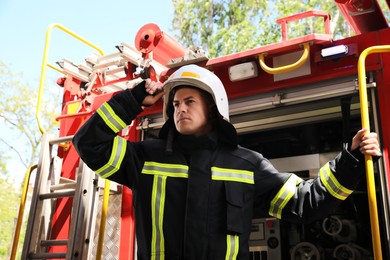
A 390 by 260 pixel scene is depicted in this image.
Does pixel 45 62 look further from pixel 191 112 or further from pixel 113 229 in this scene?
pixel 191 112

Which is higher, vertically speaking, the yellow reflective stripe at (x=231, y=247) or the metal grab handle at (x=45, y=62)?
the metal grab handle at (x=45, y=62)

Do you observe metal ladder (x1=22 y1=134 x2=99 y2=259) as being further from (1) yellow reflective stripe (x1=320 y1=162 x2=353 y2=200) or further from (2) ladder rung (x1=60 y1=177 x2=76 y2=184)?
(1) yellow reflective stripe (x1=320 y1=162 x2=353 y2=200)

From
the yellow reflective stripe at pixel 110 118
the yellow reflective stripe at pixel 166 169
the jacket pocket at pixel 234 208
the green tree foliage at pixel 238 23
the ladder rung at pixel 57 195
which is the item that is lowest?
the jacket pocket at pixel 234 208

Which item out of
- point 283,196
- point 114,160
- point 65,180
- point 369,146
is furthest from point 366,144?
point 65,180

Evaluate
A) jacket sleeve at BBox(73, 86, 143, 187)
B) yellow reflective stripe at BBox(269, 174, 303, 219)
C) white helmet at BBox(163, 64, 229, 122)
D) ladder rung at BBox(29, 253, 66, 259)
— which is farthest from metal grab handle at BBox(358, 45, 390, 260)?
ladder rung at BBox(29, 253, 66, 259)

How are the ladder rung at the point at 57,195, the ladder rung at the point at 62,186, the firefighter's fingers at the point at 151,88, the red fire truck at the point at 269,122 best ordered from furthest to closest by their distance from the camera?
the ladder rung at the point at 62,186, the ladder rung at the point at 57,195, the red fire truck at the point at 269,122, the firefighter's fingers at the point at 151,88

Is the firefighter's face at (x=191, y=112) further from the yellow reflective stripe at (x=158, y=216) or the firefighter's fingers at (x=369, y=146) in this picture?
the firefighter's fingers at (x=369, y=146)

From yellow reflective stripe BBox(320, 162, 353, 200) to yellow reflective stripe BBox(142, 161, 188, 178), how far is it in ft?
2.47

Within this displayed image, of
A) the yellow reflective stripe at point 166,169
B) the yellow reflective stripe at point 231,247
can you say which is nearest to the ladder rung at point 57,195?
the yellow reflective stripe at point 166,169

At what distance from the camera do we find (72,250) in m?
3.19

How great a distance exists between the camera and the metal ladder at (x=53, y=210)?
325 cm

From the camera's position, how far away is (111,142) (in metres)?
2.35

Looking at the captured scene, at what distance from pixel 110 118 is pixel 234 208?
0.80 m

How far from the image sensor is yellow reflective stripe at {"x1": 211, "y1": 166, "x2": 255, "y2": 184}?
2.33m
